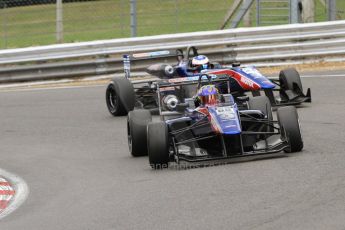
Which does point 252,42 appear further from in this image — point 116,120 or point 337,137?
point 337,137

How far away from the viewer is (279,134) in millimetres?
10609

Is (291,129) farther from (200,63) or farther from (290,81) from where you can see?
(290,81)

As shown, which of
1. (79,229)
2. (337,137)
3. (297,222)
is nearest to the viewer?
(297,222)

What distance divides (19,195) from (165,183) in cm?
149

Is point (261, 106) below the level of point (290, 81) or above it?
below

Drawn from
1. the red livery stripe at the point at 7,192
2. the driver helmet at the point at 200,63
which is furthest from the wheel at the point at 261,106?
the red livery stripe at the point at 7,192

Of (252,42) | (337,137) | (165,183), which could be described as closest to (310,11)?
(252,42)

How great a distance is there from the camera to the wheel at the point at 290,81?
14320 millimetres

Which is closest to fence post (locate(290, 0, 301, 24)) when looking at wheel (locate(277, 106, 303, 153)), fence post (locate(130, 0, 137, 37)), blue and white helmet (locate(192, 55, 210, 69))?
fence post (locate(130, 0, 137, 37))

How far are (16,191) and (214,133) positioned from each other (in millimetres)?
2220

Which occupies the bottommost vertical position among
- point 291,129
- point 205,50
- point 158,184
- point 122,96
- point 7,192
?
point 7,192

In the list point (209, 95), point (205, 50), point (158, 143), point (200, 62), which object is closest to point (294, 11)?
point (205, 50)

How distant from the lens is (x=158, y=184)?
9477 mm

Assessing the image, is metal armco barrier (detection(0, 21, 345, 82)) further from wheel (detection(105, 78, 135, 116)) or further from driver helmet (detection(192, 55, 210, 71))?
driver helmet (detection(192, 55, 210, 71))
